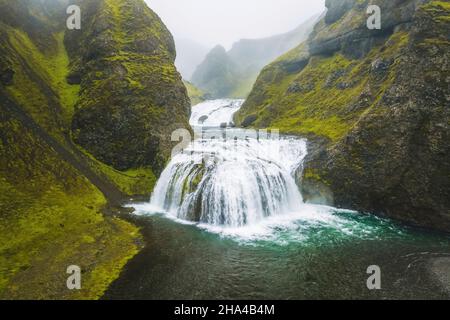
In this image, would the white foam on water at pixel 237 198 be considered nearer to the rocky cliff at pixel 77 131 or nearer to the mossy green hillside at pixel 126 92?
the rocky cliff at pixel 77 131

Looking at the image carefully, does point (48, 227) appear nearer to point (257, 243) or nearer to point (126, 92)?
point (257, 243)

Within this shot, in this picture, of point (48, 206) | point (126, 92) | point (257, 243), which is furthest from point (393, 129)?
point (126, 92)

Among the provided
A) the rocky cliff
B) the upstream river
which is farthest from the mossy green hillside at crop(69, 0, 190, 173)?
the upstream river

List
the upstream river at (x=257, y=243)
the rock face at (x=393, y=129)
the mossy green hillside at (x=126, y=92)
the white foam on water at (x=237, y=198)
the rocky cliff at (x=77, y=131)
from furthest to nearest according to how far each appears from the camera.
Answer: the mossy green hillside at (x=126, y=92)
the white foam on water at (x=237, y=198)
the rock face at (x=393, y=129)
the rocky cliff at (x=77, y=131)
the upstream river at (x=257, y=243)

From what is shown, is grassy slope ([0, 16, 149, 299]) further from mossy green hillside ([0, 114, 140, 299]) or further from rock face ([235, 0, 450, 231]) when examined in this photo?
rock face ([235, 0, 450, 231])

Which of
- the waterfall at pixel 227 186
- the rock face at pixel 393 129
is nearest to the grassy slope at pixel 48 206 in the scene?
the waterfall at pixel 227 186

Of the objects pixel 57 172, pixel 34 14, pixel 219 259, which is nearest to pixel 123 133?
pixel 57 172
